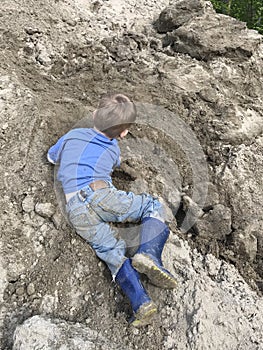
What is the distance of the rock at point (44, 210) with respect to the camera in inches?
114

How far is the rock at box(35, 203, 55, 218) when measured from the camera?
2.90 m

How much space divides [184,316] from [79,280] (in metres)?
0.70

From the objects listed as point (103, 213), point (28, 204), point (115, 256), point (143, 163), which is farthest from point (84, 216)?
point (143, 163)

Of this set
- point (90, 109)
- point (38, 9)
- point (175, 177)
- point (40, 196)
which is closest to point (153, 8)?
point (38, 9)

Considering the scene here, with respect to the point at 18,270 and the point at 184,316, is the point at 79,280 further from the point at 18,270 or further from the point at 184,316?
the point at 184,316

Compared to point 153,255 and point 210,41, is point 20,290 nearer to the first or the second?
point 153,255

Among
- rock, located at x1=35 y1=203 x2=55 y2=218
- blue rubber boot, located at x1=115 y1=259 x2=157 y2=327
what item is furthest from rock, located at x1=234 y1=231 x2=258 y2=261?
rock, located at x1=35 y1=203 x2=55 y2=218

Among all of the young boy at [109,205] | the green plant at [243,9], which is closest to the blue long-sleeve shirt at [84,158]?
the young boy at [109,205]

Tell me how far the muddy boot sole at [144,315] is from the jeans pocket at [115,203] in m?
0.66

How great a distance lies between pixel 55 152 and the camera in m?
3.09

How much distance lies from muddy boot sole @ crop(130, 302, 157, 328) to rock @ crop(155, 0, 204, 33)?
344 centimetres

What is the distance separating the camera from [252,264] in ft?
9.80

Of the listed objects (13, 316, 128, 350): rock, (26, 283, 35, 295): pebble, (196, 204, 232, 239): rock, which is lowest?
(26, 283, 35, 295): pebble

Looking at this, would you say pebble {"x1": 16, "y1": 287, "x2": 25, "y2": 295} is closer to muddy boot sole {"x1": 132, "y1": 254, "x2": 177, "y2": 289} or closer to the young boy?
the young boy
